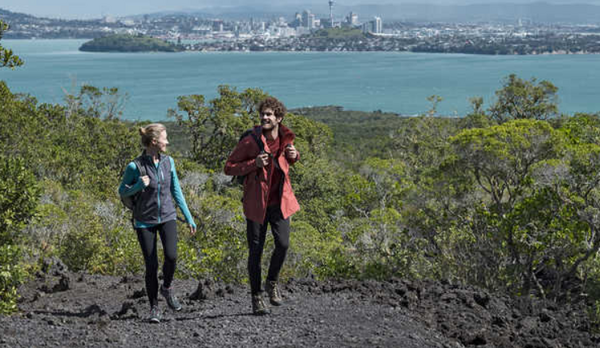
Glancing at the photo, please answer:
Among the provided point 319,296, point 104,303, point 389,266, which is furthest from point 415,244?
point 104,303

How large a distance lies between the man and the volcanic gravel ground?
1.82ft

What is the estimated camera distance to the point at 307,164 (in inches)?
838

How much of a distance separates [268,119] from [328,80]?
12248cm

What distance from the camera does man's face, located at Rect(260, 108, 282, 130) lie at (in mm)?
4734

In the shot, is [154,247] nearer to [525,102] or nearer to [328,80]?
[525,102]

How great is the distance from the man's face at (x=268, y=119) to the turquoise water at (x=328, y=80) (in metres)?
68.7

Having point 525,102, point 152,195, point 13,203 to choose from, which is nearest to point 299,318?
point 152,195

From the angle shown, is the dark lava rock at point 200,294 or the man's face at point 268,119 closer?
the man's face at point 268,119

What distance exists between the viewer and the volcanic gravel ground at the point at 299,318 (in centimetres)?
446

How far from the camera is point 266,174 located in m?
4.78

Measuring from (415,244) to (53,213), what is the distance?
17.1 ft

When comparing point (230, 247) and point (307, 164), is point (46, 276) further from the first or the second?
point (307, 164)

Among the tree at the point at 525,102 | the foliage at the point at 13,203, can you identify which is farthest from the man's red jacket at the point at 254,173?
the tree at the point at 525,102

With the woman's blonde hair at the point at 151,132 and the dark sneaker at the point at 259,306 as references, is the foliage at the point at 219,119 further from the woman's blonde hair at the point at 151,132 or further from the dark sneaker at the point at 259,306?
the woman's blonde hair at the point at 151,132
